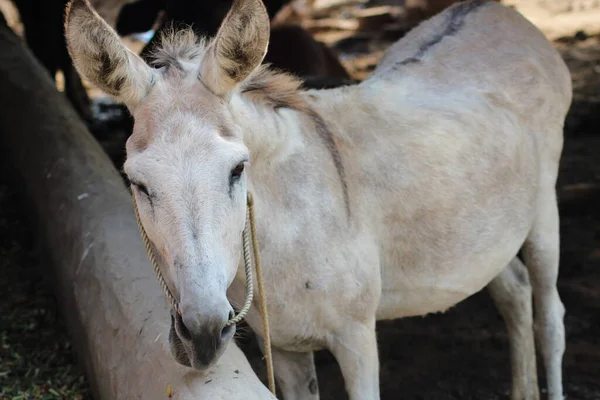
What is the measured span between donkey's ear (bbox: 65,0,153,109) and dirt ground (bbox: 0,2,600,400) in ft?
6.35

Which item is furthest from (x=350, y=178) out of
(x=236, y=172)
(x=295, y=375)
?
(x=295, y=375)

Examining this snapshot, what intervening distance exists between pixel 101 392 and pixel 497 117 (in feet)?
7.20

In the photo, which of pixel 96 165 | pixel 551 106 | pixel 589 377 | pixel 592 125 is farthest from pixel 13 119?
pixel 592 125

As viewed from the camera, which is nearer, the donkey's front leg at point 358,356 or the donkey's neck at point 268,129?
the donkey's neck at point 268,129

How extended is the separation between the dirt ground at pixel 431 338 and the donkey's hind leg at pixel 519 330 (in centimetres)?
24

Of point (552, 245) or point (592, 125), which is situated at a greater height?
point (552, 245)

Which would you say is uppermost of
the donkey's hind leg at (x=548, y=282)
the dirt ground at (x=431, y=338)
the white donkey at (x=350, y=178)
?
the white donkey at (x=350, y=178)

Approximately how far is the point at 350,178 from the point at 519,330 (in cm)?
177

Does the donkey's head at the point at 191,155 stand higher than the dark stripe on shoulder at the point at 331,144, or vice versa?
the donkey's head at the point at 191,155

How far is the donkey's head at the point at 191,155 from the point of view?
2092 millimetres

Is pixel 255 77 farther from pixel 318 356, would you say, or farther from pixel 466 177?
pixel 318 356

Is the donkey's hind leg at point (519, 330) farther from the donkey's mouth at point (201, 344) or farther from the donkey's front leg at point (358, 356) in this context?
the donkey's mouth at point (201, 344)

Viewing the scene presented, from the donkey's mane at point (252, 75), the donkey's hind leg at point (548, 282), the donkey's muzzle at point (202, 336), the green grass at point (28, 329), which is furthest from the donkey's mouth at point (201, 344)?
the donkey's hind leg at point (548, 282)

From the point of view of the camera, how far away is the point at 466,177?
3.32 m
